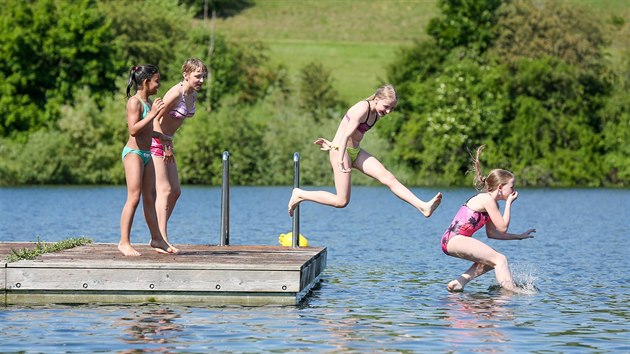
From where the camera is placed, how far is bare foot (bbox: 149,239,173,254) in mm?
16031

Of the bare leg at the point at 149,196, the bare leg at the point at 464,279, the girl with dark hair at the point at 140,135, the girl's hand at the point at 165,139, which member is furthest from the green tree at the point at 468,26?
the girl with dark hair at the point at 140,135

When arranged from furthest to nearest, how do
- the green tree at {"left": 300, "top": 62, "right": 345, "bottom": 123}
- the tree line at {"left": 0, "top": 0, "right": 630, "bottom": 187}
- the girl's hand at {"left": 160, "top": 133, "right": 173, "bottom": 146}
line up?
the green tree at {"left": 300, "top": 62, "right": 345, "bottom": 123} → the tree line at {"left": 0, "top": 0, "right": 630, "bottom": 187} → the girl's hand at {"left": 160, "top": 133, "right": 173, "bottom": 146}

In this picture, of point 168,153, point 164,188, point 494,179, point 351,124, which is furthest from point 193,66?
point 494,179

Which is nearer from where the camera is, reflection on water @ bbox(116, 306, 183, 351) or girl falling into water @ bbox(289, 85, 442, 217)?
reflection on water @ bbox(116, 306, 183, 351)

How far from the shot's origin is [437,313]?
14719 millimetres

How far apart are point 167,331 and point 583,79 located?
67342 mm

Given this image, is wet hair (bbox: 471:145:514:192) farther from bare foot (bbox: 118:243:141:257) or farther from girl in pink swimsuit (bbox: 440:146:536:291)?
bare foot (bbox: 118:243:141:257)

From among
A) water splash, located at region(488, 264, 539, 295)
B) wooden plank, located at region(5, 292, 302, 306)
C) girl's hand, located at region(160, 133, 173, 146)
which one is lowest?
water splash, located at region(488, 264, 539, 295)

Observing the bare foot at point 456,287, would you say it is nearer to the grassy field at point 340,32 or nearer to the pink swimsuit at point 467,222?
the pink swimsuit at point 467,222

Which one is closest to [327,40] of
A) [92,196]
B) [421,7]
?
[421,7]

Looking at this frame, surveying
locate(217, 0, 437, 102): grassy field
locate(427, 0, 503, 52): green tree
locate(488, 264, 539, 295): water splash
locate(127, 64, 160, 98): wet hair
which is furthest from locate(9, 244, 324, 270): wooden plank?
locate(217, 0, 437, 102): grassy field

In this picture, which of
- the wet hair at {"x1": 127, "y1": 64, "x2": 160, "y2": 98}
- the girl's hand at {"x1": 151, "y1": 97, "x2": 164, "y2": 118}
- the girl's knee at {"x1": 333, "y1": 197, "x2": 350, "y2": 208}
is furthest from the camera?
the girl's knee at {"x1": 333, "y1": 197, "x2": 350, "y2": 208}

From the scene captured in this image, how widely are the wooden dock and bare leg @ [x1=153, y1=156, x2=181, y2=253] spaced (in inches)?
58.2

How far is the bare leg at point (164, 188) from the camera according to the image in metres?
15.9
